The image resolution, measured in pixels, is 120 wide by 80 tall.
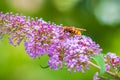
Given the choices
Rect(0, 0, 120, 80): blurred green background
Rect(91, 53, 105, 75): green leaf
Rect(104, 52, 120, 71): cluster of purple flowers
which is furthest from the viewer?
Rect(0, 0, 120, 80): blurred green background

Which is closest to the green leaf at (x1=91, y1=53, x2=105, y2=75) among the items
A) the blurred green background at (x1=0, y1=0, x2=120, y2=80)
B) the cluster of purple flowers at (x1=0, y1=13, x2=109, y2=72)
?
the cluster of purple flowers at (x1=0, y1=13, x2=109, y2=72)

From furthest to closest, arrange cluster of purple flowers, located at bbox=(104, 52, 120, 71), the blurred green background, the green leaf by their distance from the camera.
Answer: the blurred green background, cluster of purple flowers, located at bbox=(104, 52, 120, 71), the green leaf

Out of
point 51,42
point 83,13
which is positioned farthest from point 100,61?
point 83,13

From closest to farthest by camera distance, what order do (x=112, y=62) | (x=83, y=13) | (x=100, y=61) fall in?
(x=100, y=61), (x=112, y=62), (x=83, y=13)

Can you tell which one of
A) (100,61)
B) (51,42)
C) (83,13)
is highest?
(83,13)

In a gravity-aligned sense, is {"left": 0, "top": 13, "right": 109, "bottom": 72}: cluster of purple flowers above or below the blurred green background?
below

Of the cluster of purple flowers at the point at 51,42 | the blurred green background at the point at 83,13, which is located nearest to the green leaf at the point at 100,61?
the cluster of purple flowers at the point at 51,42

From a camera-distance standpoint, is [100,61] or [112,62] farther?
[112,62]

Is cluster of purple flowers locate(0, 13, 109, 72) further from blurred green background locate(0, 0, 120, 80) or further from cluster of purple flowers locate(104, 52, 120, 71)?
blurred green background locate(0, 0, 120, 80)

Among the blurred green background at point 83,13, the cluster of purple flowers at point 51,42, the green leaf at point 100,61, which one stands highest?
the blurred green background at point 83,13

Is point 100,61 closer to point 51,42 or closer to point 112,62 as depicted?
point 112,62

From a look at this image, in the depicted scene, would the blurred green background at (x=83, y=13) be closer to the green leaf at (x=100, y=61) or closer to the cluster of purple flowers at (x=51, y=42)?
the cluster of purple flowers at (x=51, y=42)

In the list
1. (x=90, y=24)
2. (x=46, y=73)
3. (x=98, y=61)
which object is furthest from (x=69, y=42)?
(x=90, y=24)
